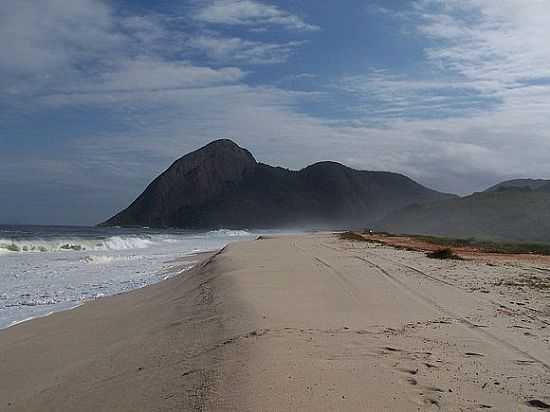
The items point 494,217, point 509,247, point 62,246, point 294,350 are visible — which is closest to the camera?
point 294,350

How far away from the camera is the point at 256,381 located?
14.0 feet

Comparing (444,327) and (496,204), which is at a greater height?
(496,204)

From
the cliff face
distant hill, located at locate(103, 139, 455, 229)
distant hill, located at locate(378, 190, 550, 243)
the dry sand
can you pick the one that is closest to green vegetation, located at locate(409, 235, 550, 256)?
the cliff face

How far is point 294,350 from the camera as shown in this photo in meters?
5.25

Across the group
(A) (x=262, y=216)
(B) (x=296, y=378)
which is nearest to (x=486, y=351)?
(B) (x=296, y=378)

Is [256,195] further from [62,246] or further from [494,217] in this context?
[62,246]

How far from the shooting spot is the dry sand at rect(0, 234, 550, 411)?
4.16m

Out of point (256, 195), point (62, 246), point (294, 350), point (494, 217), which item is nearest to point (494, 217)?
point (494, 217)

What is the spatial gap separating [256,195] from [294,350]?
459ft

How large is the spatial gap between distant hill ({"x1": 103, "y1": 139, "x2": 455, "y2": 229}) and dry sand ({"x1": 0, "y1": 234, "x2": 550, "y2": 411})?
119m

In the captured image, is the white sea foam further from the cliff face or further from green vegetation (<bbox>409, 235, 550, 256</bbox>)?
the cliff face

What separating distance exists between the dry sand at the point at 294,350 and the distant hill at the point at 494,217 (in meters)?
34.0

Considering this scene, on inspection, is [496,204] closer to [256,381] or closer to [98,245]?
[98,245]

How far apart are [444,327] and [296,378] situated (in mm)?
2898
